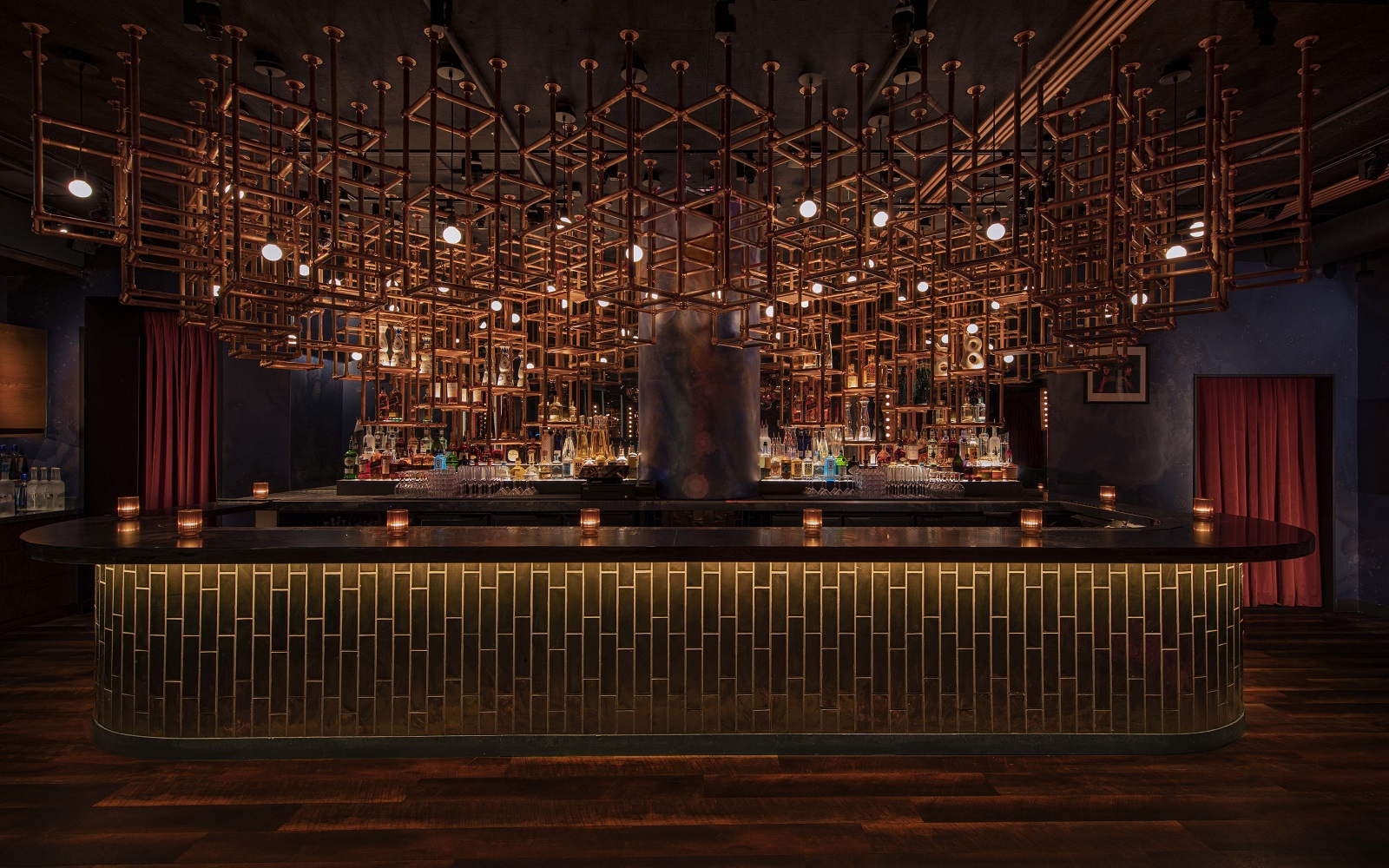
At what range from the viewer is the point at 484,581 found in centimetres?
356

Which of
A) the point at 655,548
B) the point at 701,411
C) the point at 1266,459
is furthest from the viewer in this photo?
the point at 1266,459

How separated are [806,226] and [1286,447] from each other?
662cm

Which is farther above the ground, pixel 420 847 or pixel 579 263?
pixel 579 263

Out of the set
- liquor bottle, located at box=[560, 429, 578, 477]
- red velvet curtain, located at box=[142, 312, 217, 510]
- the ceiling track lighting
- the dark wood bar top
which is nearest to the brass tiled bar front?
the dark wood bar top

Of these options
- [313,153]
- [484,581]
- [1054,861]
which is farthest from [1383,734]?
[313,153]

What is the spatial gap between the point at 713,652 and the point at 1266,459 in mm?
6858

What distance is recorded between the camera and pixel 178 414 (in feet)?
24.1

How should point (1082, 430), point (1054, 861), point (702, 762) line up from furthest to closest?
point (1082, 430) → point (702, 762) → point (1054, 861)

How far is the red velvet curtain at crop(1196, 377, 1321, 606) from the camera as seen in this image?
7051mm

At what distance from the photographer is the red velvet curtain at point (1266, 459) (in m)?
7.05

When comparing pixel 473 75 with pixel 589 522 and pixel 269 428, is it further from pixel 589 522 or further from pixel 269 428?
pixel 269 428

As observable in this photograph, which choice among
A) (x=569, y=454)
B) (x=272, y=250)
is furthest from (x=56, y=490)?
(x=272, y=250)

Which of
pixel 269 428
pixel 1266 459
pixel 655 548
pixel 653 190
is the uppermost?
pixel 653 190

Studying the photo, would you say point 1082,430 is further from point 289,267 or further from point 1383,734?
point 289,267
